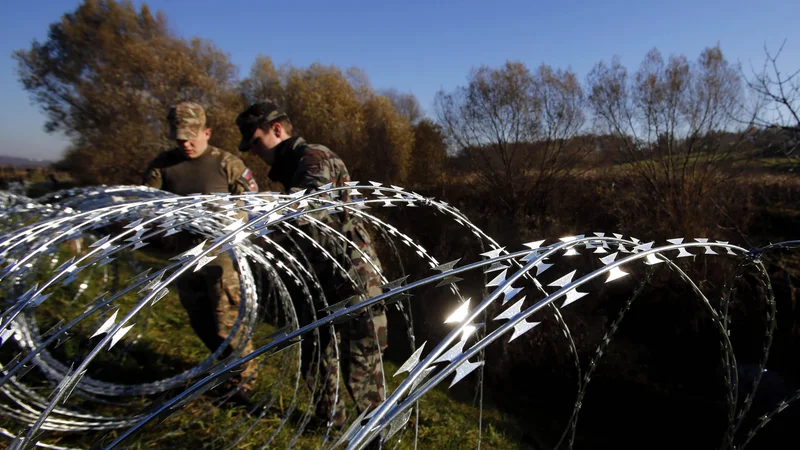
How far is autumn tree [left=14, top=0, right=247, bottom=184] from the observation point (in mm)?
17031

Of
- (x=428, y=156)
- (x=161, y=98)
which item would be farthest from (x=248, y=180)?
(x=161, y=98)

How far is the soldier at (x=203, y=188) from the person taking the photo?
344cm

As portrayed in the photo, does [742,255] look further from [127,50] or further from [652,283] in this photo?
[127,50]

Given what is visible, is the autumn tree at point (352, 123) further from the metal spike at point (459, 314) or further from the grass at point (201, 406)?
the metal spike at point (459, 314)

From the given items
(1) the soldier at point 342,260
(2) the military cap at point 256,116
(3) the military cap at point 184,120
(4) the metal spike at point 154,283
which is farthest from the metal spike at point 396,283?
(3) the military cap at point 184,120

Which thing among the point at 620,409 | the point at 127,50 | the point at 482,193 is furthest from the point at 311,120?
the point at 620,409

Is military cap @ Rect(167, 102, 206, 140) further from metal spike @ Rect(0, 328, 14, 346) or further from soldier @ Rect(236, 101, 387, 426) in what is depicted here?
metal spike @ Rect(0, 328, 14, 346)

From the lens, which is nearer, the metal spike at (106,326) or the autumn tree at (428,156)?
the metal spike at (106,326)

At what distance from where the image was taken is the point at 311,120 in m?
15.9

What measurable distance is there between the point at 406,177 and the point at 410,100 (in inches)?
148

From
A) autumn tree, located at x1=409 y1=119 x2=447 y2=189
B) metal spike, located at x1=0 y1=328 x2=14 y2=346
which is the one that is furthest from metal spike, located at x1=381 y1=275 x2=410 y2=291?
autumn tree, located at x1=409 y1=119 x2=447 y2=189

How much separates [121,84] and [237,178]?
703 inches

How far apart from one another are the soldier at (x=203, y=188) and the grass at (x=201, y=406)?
1.20 feet

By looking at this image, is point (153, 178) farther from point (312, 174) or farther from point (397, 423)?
point (397, 423)
